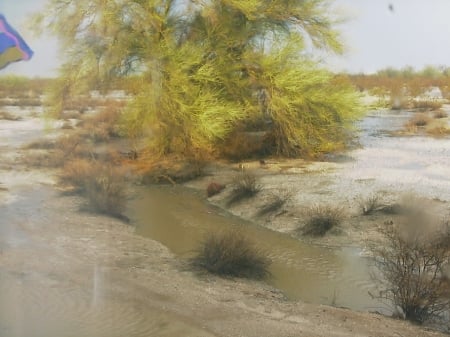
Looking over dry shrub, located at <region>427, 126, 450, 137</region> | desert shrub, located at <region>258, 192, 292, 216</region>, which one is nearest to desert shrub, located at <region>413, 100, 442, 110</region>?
dry shrub, located at <region>427, 126, 450, 137</region>

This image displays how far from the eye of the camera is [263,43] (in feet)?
86.0

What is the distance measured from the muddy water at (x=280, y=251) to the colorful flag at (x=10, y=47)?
5.59 meters

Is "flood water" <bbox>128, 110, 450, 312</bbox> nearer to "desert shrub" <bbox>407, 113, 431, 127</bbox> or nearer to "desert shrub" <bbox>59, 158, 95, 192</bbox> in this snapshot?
"desert shrub" <bbox>59, 158, 95, 192</bbox>

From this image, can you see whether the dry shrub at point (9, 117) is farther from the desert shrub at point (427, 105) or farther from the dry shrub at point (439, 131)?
the desert shrub at point (427, 105)

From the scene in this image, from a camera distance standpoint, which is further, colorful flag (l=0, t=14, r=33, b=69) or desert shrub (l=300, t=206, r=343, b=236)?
desert shrub (l=300, t=206, r=343, b=236)

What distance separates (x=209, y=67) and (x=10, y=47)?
18254 millimetres

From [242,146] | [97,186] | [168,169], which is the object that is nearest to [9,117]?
[242,146]

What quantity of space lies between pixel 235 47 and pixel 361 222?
12.9 meters

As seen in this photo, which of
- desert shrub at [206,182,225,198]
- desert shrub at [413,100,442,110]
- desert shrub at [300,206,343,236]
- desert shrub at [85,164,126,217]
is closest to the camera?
desert shrub at [300,206,343,236]

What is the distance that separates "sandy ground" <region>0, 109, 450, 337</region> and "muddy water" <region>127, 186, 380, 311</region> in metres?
0.73

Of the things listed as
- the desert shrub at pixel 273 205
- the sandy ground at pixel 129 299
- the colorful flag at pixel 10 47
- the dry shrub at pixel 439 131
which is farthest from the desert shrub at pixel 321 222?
the dry shrub at pixel 439 131

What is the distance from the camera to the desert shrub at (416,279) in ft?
28.4

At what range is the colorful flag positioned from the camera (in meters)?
6.21

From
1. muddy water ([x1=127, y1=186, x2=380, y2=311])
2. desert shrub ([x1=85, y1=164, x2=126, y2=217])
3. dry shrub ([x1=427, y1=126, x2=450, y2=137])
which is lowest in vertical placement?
muddy water ([x1=127, y1=186, x2=380, y2=311])
